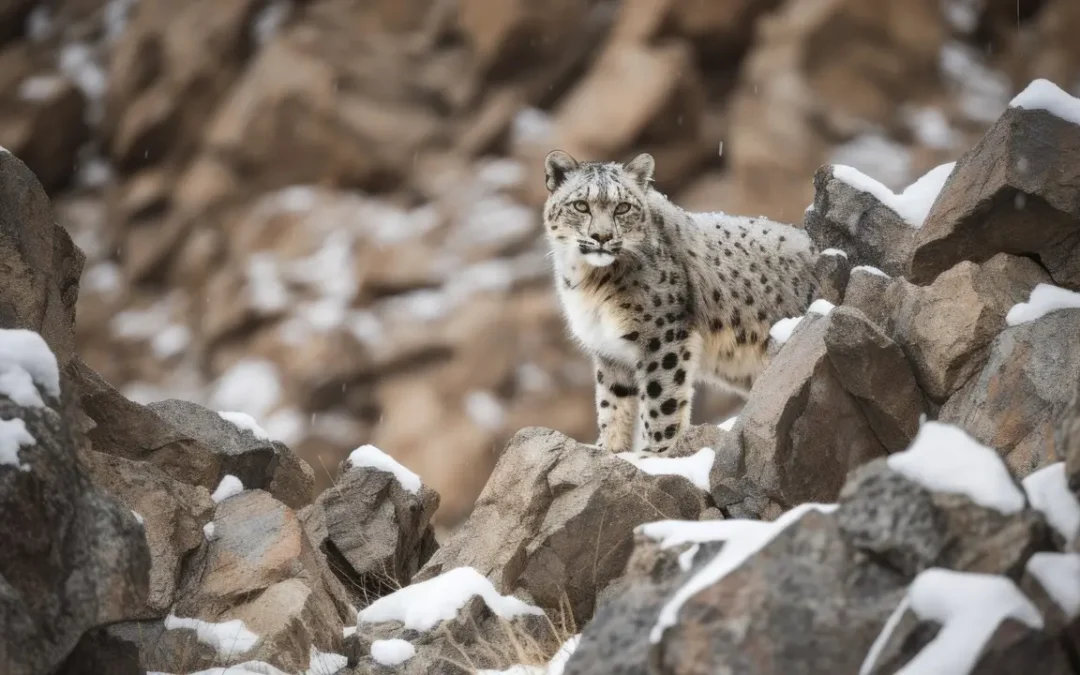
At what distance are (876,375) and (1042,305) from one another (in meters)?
0.84

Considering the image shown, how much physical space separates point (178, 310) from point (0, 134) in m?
5.33

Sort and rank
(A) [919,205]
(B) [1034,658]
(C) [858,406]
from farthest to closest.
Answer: (A) [919,205] < (C) [858,406] < (B) [1034,658]

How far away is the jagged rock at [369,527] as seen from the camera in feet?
24.1

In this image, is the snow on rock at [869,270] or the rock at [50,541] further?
the snow on rock at [869,270]

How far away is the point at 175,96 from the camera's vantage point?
28.3m

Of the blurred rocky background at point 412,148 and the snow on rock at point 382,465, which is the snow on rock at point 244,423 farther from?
the blurred rocky background at point 412,148

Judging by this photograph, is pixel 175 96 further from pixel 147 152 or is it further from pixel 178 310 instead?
pixel 178 310

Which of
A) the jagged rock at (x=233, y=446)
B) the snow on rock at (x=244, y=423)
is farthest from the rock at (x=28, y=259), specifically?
the snow on rock at (x=244, y=423)

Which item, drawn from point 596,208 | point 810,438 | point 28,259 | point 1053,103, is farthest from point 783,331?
point 28,259

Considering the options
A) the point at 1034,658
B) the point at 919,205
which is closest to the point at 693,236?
the point at 919,205

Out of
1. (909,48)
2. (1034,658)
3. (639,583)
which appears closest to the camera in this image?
(1034,658)

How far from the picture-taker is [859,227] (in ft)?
25.6

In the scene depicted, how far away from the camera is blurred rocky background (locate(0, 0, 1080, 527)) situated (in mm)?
24625

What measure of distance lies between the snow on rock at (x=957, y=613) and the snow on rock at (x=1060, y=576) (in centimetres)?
8
